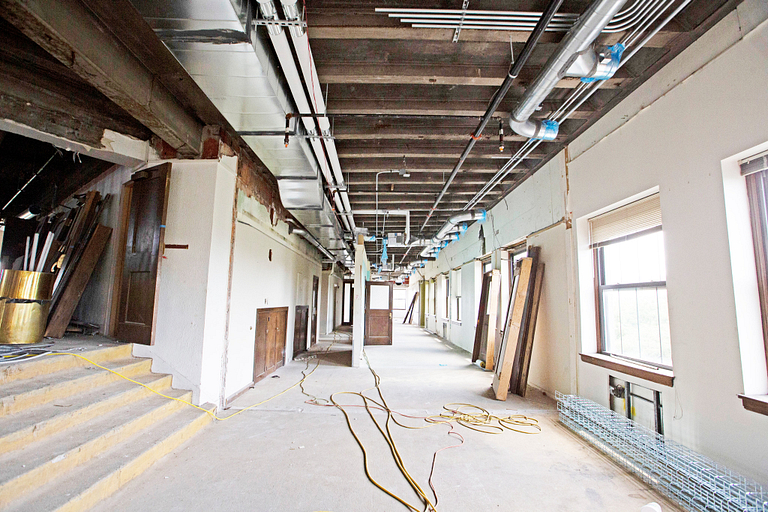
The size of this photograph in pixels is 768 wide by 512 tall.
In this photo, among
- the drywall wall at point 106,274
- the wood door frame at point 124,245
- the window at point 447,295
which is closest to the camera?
the wood door frame at point 124,245

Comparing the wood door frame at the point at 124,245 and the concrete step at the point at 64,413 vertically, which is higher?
the wood door frame at the point at 124,245

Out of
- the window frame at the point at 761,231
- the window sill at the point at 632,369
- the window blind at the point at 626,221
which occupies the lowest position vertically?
the window sill at the point at 632,369

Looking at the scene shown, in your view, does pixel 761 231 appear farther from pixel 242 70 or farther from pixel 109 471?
pixel 109 471

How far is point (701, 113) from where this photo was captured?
2391 millimetres

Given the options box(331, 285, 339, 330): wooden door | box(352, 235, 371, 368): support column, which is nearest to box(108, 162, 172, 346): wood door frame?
box(352, 235, 371, 368): support column

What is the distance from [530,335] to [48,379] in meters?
4.98

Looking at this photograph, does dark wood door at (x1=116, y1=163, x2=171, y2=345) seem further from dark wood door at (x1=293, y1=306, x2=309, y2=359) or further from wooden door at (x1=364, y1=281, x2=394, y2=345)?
wooden door at (x1=364, y1=281, x2=394, y2=345)

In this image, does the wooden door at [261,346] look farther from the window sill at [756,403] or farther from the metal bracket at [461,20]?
the window sill at [756,403]

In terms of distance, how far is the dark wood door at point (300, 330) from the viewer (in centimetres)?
741

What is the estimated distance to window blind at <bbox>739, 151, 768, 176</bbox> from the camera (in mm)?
2070

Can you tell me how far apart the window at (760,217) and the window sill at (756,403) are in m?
0.33

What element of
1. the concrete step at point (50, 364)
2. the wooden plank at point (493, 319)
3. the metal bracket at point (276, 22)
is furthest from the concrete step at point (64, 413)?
the wooden plank at point (493, 319)

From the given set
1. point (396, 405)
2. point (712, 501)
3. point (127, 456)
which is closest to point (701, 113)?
point (712, 501)

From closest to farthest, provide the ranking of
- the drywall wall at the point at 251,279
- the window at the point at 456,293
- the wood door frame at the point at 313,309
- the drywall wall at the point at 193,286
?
1. the drywall wall at the point at 193,286
2. the drywall wall at the point at 251,279
3. the wood door frame at the point at 313,309
4. the window at the point at 456,293
